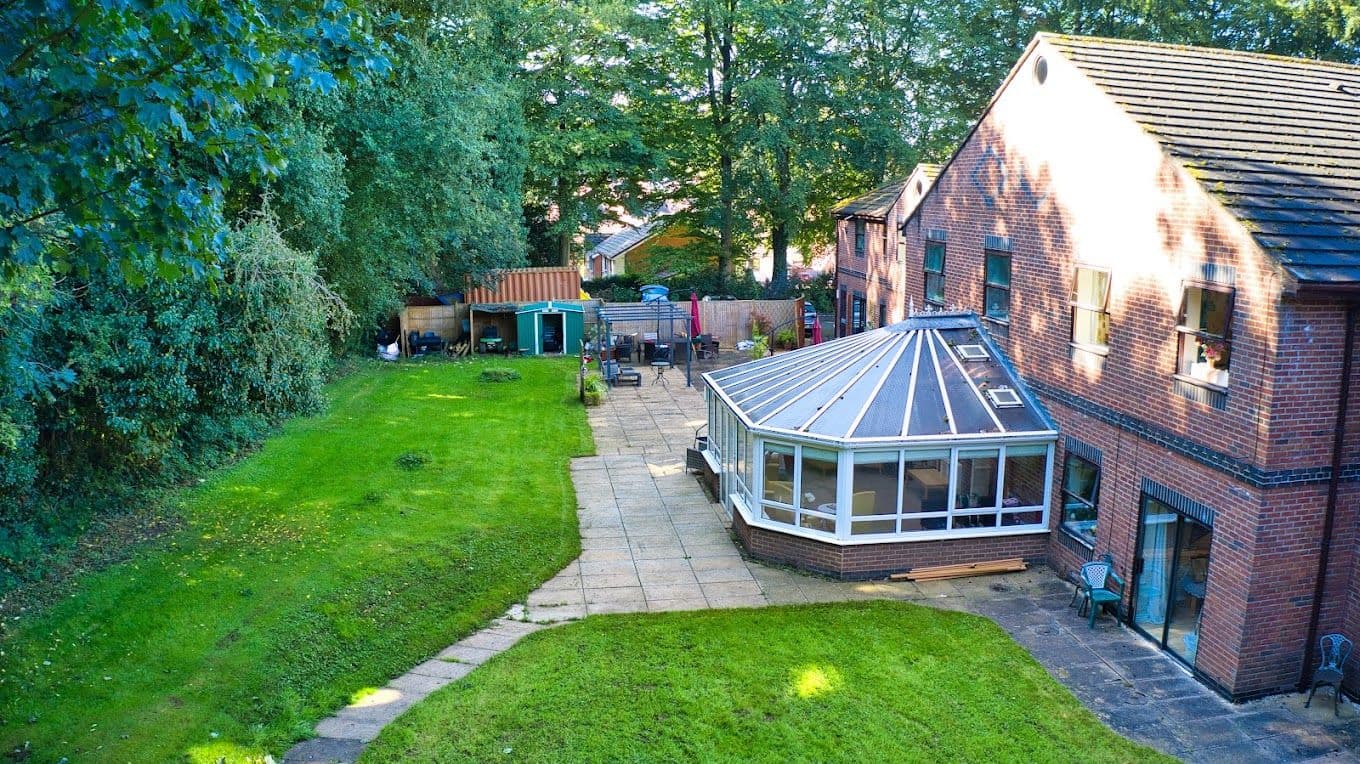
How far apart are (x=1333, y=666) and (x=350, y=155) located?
2329 cm

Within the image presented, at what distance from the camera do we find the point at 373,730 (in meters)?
10.1

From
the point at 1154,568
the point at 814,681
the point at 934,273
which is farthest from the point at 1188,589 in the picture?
the point at 934,273

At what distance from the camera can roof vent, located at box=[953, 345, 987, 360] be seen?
15.4 m

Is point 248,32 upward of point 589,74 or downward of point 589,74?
downward

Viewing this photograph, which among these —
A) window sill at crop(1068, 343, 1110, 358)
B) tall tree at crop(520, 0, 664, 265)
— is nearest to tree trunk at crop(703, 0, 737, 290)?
tall tree at crop(520, 0, 664, 265)

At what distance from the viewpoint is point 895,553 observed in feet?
45.7

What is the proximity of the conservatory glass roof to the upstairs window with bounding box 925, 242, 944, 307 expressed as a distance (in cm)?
210

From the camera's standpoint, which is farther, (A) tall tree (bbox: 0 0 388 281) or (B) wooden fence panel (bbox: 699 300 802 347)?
(B) wooden fence panel (bbox: 699 300 802 347)

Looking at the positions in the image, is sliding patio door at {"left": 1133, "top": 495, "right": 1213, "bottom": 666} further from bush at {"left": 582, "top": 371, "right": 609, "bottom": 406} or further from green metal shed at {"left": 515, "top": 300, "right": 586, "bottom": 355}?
green metal shed at {"left": 515, "top": 300, "right": 586, "bottom": 355}

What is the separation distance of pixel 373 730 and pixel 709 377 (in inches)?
388

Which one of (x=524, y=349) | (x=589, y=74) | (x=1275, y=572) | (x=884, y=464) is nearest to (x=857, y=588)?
(x=884, y=464)

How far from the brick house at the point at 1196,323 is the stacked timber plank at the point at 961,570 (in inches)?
27.1

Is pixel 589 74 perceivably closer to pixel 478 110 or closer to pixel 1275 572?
pixel 478 110

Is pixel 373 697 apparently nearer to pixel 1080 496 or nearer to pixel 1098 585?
pixel 1098 585
